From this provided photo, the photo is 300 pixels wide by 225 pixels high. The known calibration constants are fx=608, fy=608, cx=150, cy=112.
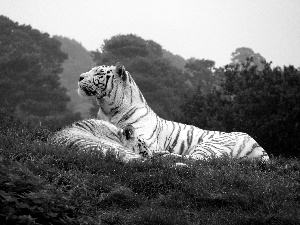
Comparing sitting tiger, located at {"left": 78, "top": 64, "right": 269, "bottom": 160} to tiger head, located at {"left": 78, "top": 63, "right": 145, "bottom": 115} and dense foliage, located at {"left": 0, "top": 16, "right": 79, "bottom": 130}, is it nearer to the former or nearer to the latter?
tiger head, located at {"left": 78, "top": 63, "right": 145, "bottom": 115}

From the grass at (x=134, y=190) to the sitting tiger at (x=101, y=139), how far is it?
41 centimetres

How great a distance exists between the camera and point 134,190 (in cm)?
824

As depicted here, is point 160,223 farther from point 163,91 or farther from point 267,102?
point 163,91

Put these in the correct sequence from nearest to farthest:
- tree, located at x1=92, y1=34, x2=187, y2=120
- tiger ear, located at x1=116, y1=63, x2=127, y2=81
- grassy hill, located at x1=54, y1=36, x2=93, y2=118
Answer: tiger ear, located at x1=116, y1=63, x2=127, y2=81 → tree, located at x1=92, y1=34, x2=187, y2=120 → grassy hill, located at x1=54, y1=36, x2=93, y2=118

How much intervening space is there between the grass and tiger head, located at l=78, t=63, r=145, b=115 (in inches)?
114

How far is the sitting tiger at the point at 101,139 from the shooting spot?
944 cm

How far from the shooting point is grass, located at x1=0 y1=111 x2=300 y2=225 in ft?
22.1

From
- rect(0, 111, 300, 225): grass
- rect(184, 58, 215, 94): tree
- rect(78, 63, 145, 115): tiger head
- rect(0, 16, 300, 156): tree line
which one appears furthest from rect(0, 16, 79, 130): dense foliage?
rect(0, 111, 300, 225): grass

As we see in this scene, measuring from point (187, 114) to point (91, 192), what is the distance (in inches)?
826

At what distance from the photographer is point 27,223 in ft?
19.9

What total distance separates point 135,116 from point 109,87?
0.82 metres

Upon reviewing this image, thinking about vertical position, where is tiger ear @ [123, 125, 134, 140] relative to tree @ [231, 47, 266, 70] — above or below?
below

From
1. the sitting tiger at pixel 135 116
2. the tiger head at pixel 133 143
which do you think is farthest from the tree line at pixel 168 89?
Result: the tiger head at pixel 133 143

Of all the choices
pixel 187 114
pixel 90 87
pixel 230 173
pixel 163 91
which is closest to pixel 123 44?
pixel 163 91
